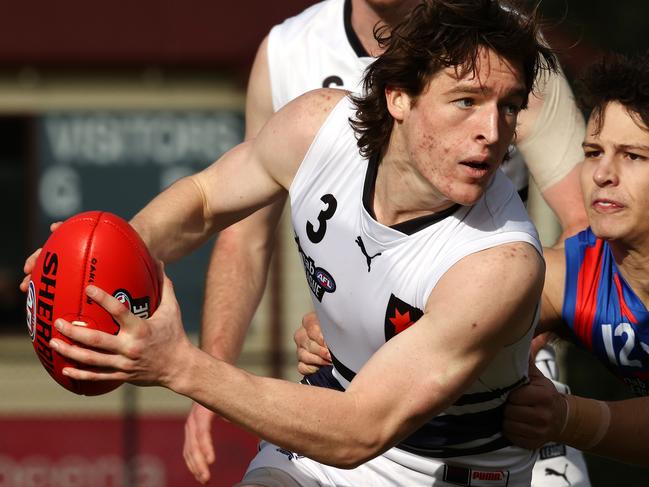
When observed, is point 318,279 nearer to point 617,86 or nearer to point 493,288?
point 493,288

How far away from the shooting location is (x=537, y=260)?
3.96 meters

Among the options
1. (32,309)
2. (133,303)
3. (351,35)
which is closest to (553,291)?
(351,35)

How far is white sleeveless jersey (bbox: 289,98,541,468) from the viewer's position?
4.05 metres

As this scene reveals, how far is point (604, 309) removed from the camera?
4773 mm

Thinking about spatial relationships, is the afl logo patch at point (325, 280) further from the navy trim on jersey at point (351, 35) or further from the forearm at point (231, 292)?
the navy trim on jersey at point (351, 35)

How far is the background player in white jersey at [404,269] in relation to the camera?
3727 millimetres

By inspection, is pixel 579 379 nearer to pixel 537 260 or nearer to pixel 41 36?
pixel 41 36

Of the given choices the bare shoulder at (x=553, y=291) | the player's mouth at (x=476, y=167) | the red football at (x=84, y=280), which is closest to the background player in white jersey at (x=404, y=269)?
the player's mouth at (x=476, y=167)

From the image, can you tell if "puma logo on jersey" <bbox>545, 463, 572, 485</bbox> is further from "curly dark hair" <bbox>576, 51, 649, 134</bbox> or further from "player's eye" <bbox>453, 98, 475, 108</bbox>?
"player's eye" <bbox>453, 98, 475, 108</bbox>

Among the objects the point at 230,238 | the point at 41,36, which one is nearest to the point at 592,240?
the point at 230,238

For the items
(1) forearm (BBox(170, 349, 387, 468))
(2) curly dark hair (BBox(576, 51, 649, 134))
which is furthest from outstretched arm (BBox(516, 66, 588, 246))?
(1) forearm (BBox(170, 349, 387, 468))

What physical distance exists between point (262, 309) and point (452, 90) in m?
9.82

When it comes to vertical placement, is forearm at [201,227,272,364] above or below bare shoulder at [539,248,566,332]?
below

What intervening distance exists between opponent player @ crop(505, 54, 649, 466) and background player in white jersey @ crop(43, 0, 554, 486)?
8.0 inches
